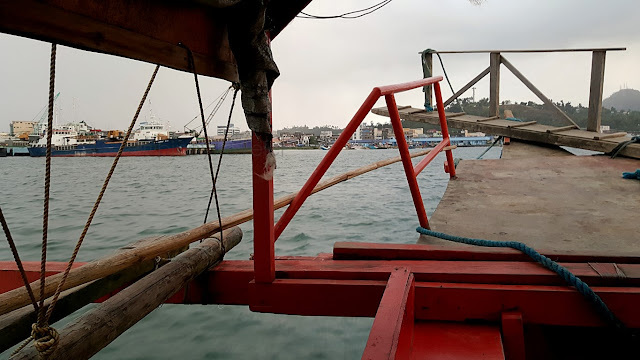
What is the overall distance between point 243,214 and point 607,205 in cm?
304

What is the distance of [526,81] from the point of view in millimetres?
7051

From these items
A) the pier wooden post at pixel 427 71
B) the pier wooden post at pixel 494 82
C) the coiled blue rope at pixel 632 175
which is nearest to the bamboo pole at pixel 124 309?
the coiled blue rope at pixel 632 175

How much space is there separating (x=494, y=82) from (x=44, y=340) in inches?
311

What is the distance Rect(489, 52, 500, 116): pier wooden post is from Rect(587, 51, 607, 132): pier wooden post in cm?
148

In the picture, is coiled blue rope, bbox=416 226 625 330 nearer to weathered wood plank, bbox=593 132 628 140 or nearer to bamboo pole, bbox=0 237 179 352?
bamboo pole, bbox=0 237 179 352

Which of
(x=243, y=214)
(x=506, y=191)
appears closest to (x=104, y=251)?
(x=243, y=214)

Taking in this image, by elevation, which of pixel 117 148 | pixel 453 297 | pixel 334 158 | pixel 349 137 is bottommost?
pixel 453 297

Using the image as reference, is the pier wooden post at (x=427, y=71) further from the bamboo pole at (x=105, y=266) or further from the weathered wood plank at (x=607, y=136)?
the bamboo pole at (x=105, y=266)

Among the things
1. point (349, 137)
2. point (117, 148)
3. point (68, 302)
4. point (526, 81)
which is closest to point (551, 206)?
point (349, 137)

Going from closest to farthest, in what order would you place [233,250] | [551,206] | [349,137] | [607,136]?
[349,137]
[551,206]
[233,250]
[607,136]

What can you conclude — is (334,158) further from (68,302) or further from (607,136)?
(607,136)

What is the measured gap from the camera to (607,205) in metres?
3.34

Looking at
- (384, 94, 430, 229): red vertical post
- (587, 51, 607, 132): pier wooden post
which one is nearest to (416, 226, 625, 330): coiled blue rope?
(384, 94, 430, 229): red vertical post

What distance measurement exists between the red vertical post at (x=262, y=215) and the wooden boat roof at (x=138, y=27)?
0.37 m
